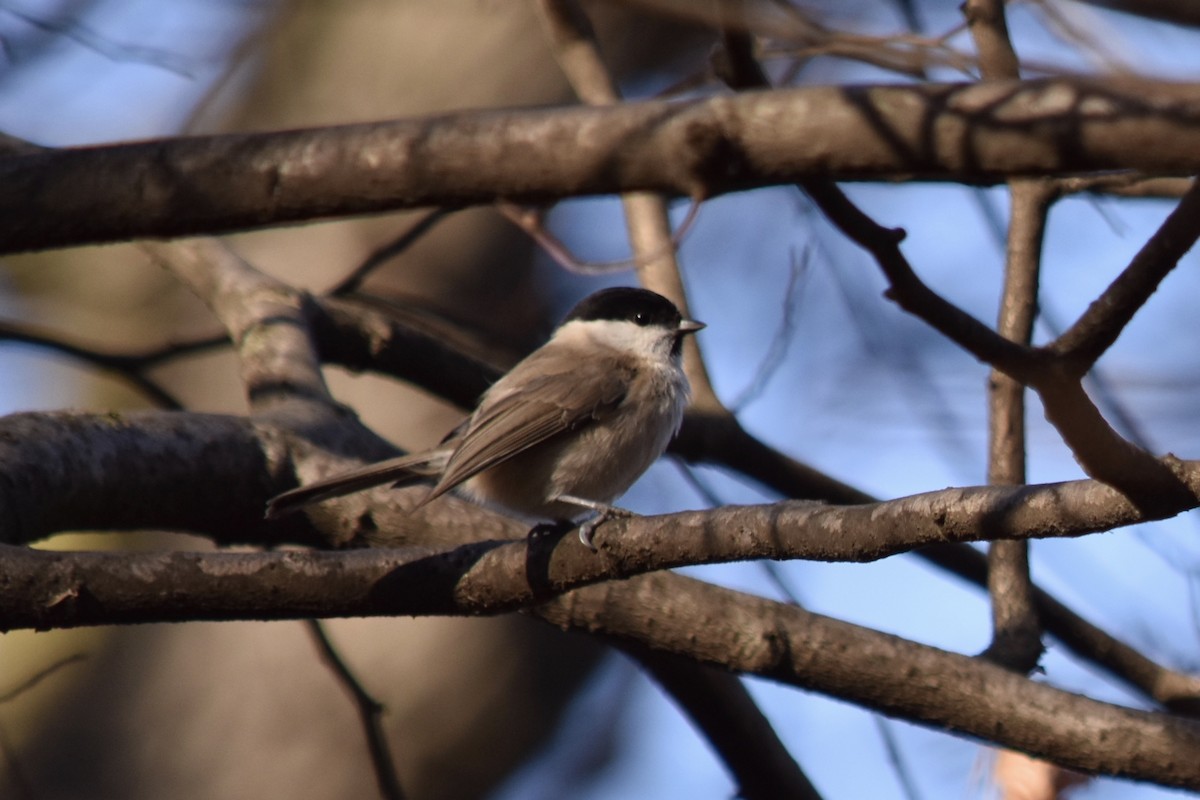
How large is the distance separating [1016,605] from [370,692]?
91.0 inches

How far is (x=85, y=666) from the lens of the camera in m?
4.96

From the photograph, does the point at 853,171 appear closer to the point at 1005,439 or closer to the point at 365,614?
the point at 365,614

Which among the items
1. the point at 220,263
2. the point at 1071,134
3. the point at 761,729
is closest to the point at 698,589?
the point at 761,729

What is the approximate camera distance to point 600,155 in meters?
2.33

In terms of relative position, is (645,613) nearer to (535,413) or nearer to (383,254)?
(535,413)

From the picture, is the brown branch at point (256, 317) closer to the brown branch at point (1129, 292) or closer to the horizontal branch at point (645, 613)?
the horizontal branch at point (645, 613)

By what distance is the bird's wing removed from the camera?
3811mm

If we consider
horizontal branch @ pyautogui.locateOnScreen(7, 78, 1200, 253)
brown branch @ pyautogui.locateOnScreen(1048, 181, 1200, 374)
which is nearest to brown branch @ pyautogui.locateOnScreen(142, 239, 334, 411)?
horizontal branch @ pyautogui.locateOnScreen(7, 78, 1200, 253)

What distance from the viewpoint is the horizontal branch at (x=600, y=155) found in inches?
78.7

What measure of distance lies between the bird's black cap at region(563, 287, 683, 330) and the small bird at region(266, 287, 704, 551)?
0.19 meters

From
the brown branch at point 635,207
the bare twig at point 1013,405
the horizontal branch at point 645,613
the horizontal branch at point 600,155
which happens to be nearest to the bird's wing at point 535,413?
the brown branch at point 635,207

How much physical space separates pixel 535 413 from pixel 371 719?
3.90ft

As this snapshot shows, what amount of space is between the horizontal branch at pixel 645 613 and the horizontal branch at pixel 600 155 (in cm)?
70

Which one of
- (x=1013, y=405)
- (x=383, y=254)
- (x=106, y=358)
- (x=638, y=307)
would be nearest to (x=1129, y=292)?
(x=1013, y=405)
